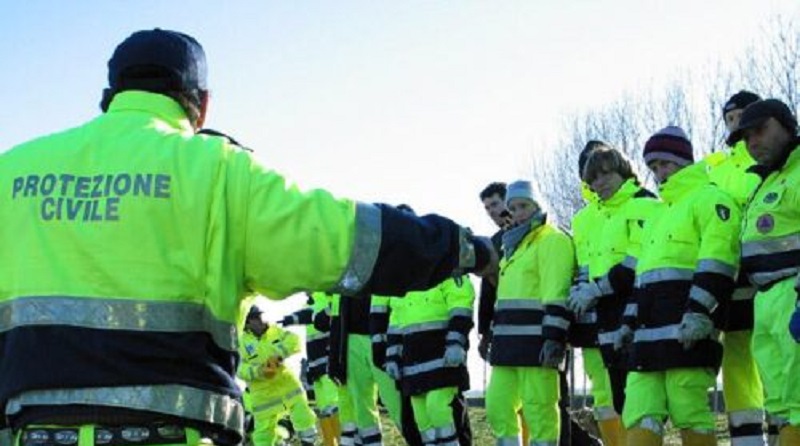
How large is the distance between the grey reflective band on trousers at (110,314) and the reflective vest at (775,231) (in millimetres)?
4449

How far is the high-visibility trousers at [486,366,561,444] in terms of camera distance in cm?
905

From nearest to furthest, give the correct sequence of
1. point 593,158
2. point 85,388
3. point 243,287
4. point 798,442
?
point 85,388 → point 243,287 → point 798,442 → point 593,158

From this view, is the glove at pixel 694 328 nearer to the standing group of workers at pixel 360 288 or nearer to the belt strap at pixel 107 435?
the standing group of workers at pixel 360 288

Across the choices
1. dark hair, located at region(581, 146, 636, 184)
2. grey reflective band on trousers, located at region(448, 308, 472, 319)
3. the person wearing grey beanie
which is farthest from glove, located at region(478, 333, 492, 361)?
the person wearing grey beanie

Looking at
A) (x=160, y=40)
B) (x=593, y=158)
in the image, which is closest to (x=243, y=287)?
(x=160, y=40)

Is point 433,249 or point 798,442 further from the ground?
point 433,249

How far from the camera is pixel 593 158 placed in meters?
9.09

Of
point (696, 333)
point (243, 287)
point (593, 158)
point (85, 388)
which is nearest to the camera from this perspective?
point (85, 388)

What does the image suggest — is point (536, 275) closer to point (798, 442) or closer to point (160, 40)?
point (798, 442)

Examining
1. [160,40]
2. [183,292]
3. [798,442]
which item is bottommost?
[798,442]

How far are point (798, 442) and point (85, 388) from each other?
15.3 ft

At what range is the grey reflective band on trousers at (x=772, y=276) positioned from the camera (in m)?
6.70

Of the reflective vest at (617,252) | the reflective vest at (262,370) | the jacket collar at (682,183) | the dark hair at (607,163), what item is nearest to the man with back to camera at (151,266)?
the jacket collar at (682,183)

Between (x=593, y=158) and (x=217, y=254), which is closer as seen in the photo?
(x=217, y=254)
